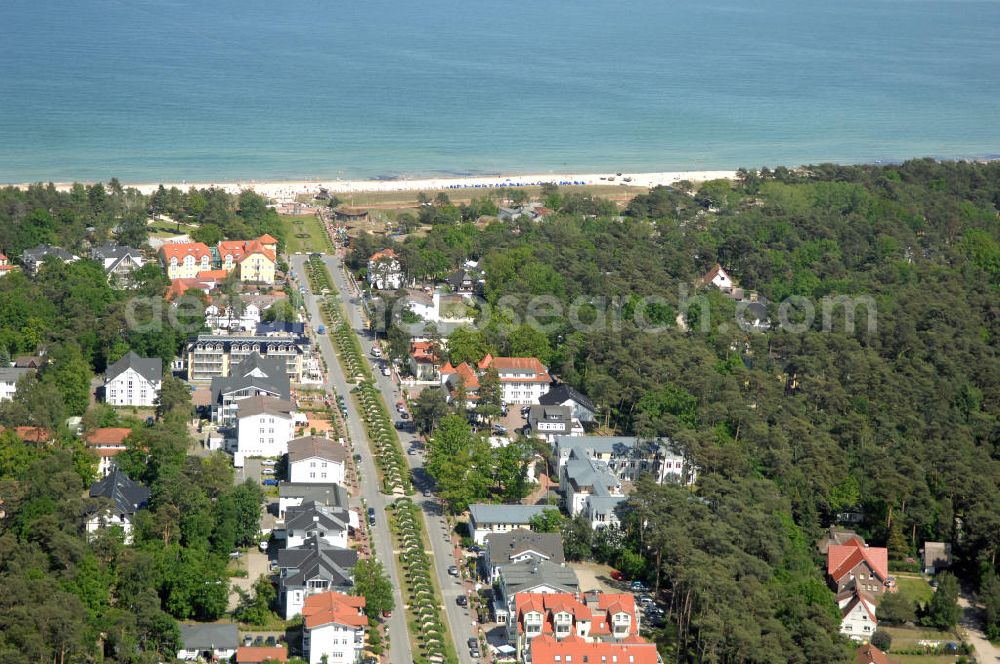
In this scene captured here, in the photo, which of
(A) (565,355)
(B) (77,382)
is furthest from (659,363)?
(B) (77,382)

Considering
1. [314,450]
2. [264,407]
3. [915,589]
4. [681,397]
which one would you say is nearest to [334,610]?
[314,450]

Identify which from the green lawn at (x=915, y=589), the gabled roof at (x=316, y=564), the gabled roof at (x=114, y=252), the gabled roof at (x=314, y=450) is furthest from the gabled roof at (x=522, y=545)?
the gabled roof at (x=114, y=252)

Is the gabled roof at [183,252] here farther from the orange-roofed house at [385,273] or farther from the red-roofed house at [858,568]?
the red-roofed house at [858,568]

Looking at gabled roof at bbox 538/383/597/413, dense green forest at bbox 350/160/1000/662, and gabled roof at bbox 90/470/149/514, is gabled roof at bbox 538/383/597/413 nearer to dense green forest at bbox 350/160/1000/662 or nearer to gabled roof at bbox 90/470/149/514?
dense green forest at bbox 350/160/1000/662

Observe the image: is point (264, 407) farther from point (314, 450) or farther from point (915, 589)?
point (915, 589)

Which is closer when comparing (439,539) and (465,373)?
(439,539)

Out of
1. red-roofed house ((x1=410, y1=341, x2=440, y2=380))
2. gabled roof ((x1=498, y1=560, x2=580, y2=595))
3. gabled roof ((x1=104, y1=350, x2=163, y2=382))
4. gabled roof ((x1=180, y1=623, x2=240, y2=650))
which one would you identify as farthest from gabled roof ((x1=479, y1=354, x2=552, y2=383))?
gabled roof ((x1=180, y1=623, x2=240, y2=650))
